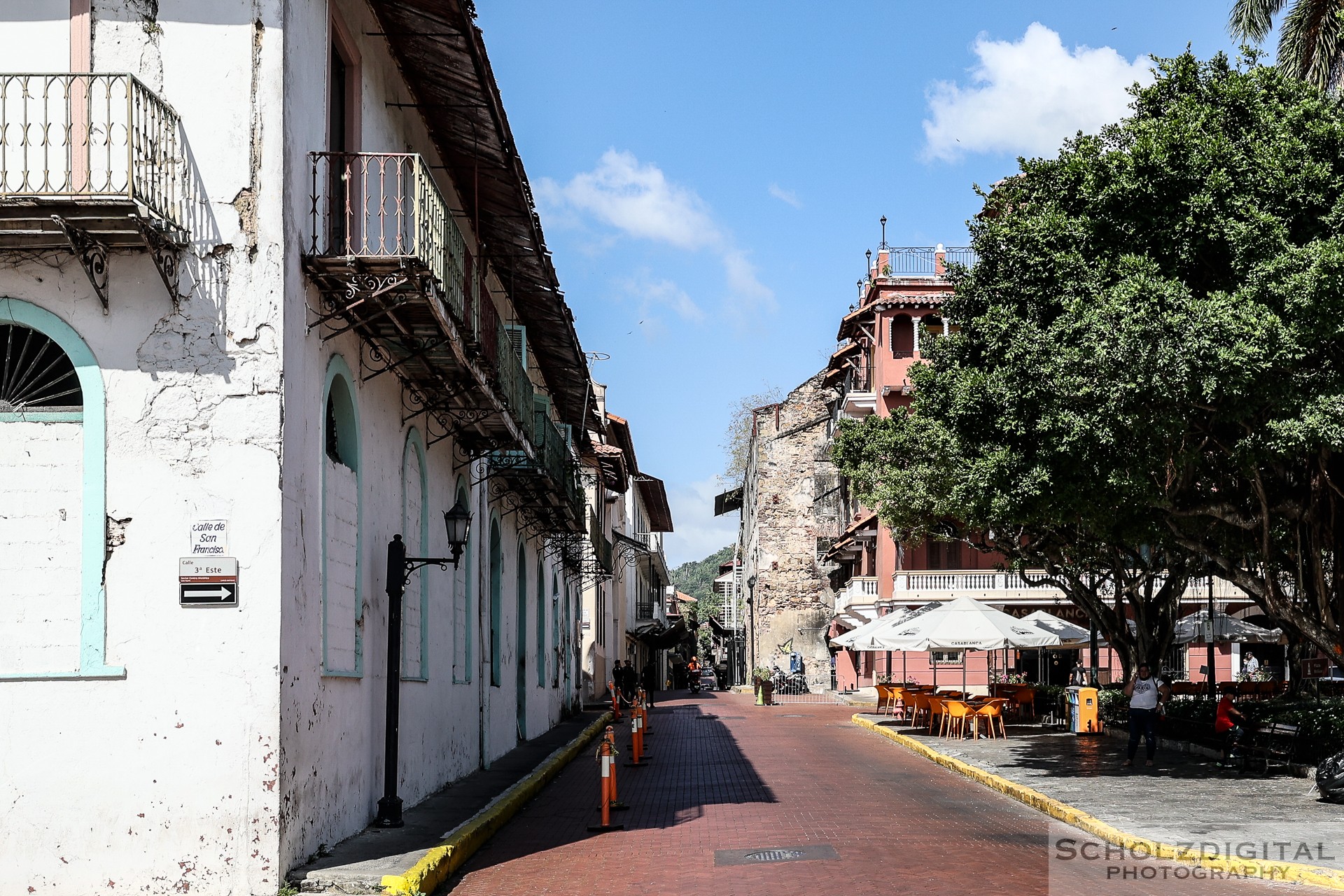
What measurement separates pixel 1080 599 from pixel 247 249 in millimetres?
23621

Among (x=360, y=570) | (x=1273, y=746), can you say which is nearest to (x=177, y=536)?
(x=360, y=570)

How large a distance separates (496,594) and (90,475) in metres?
12.9

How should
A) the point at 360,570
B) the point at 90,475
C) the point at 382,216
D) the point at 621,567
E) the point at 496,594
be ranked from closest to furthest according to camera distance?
the point at 90,475
the point at 382,216
the point at 360,570
the point at 496,594
the point at 621,567

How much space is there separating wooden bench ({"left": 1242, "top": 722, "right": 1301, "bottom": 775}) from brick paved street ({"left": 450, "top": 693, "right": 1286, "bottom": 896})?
359 cm

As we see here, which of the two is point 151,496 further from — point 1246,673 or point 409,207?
point 1246,673

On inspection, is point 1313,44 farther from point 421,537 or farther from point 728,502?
point 728,502

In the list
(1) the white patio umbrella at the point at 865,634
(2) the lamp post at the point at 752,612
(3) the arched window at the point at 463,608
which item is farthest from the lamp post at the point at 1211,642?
Answer: (2) the lamp post at the point at 752,612

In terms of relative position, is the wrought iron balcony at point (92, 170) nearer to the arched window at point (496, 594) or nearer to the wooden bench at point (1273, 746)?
the arched window at point (496, 594)

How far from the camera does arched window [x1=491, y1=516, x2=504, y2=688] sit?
22516 mm

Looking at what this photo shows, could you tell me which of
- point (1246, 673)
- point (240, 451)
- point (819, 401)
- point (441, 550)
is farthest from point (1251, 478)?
point (819, 401)

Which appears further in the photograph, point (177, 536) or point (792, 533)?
point (792, 533)

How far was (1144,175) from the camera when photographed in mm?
16922

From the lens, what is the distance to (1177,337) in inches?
621

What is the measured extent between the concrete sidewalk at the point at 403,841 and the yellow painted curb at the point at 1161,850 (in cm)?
597
